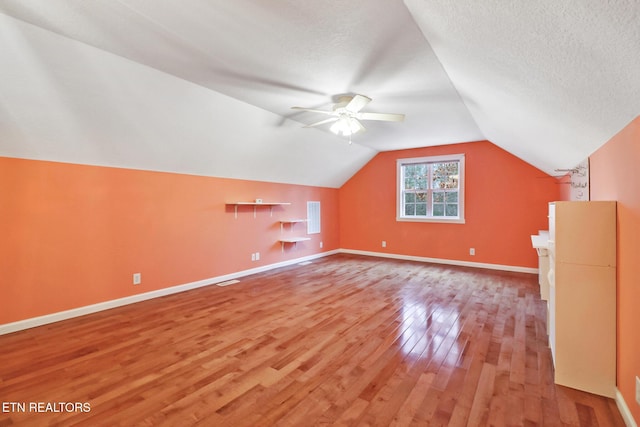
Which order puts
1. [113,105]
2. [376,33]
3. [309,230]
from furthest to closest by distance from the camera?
[309,230] < [113,105] < [376,33]

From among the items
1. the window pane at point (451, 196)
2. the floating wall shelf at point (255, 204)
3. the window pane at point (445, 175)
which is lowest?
the floating wall shelf at point (255, 204)

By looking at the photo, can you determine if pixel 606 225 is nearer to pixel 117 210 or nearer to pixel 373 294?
pixel 373 294

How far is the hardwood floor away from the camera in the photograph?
1725 millimetres

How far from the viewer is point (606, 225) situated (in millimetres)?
1919

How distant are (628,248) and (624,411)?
0.97 metres

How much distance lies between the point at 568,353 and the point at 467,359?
68 centimetres

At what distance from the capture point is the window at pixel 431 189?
588cm

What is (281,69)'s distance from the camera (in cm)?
266

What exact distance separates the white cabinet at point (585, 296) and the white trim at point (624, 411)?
0.08 meters

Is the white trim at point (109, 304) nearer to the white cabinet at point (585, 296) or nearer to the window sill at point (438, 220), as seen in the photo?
the window sill at point (438, 220)

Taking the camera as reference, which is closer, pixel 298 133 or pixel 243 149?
pixel 243 149

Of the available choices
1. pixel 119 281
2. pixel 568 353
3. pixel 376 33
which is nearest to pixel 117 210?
pixel 119 281

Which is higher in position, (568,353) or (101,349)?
(568,353)

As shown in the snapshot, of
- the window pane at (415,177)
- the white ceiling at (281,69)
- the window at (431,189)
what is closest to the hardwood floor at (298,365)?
the white ceiling at (281,69)
